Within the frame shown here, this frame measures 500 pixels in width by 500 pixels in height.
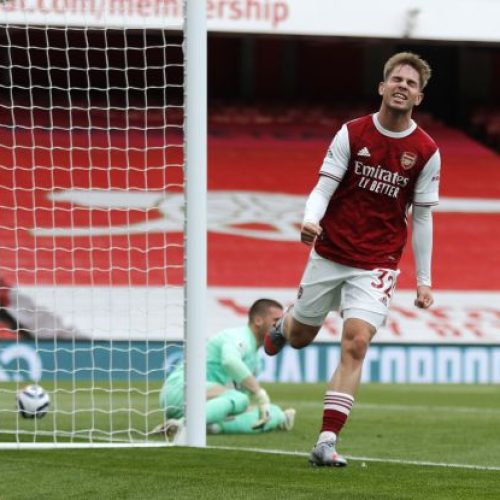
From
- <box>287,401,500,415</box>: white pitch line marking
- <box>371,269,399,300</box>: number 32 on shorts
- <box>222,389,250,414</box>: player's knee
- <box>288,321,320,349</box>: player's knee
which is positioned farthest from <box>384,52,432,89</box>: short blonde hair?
<box>287,401,500,415</box>: white pitch line marking

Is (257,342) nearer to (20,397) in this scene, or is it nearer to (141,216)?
(20,397)

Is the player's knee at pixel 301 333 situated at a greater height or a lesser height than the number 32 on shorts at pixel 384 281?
lesser

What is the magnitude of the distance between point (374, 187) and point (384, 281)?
463mm

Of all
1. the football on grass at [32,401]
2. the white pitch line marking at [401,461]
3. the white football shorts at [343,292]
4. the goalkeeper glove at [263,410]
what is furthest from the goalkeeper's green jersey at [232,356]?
the white football shorts at [343,292]

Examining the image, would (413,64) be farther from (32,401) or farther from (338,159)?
(32,401)

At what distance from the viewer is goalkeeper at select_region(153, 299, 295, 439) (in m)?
8.65

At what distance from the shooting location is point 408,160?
638 centimetres

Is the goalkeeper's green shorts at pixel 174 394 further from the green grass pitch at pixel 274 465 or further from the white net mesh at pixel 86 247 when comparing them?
the white net mesh at pixel 86 247

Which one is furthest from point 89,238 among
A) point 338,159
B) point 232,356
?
point 338,159

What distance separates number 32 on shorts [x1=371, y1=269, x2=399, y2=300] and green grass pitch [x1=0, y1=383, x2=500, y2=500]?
0.86 metres

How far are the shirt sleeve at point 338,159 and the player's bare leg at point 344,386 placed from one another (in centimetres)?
71

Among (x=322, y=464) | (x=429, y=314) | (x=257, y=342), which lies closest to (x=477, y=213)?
(x=429, y=314)

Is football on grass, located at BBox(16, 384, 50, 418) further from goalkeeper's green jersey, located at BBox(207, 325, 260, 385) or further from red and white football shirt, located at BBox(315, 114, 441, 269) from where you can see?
red and white football shirt, located at BBox(315, 114, 441, 269)

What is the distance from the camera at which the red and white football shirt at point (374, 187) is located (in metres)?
6.37
